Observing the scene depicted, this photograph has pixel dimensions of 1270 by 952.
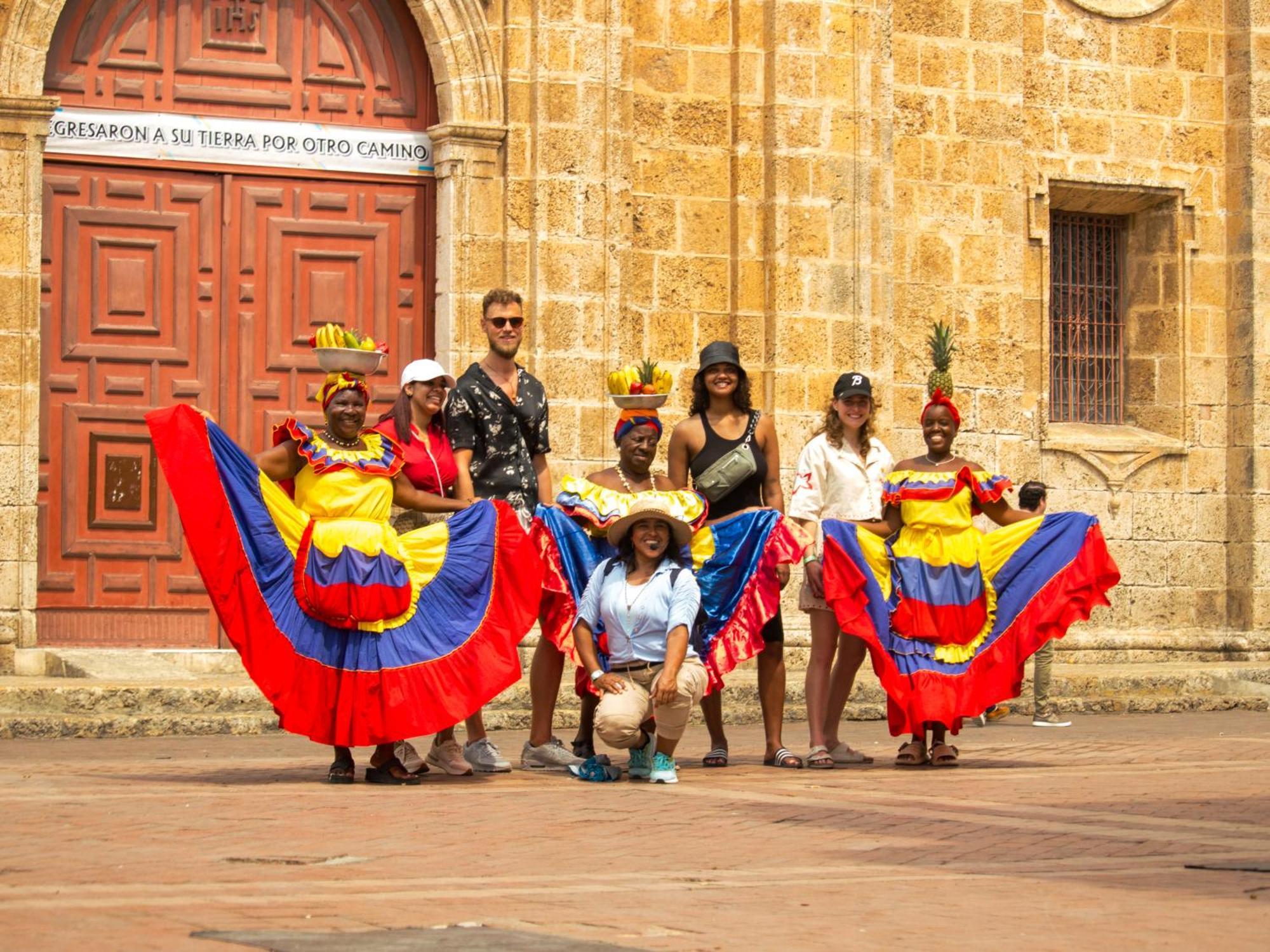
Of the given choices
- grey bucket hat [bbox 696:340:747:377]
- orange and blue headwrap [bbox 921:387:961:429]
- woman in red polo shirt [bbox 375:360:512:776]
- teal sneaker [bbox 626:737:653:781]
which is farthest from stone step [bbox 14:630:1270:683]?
teal sneaker [bbox 626:737:653:781]

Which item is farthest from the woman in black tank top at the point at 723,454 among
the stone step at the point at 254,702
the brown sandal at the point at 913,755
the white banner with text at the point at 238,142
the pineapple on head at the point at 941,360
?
the white banner with text at the point at 238,142

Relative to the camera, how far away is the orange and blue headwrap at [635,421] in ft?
36.3

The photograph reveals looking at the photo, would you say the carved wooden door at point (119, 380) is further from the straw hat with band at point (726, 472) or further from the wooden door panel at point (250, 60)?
the straw hat with band at point (726, 472)

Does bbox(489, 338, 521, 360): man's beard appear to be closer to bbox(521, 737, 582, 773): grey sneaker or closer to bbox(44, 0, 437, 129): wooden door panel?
bbox(521, 737, 582, 773): grey sneaker

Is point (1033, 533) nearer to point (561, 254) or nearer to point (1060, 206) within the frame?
point (561, 254)

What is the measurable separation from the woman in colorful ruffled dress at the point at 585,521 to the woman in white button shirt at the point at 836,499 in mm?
951

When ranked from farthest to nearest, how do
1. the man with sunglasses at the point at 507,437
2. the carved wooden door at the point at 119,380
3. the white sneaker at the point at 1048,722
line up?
the carved wooden door at the point at 119,380 < the white sneaker at the point at 1048,722 < the man with sunglasses at the point at 507,437

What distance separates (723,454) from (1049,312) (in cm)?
833

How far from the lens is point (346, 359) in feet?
34.0

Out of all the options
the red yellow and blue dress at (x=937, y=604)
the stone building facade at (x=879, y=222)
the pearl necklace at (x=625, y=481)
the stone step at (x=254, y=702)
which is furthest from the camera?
the stone building facade at (x=879, y=222)

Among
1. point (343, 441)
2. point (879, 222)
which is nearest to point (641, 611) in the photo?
point (343, 441)

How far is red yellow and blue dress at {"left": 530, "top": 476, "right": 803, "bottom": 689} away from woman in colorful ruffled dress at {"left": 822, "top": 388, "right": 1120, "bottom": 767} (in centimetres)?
34

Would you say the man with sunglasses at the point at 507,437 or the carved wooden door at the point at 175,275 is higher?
the carved wooden door at the point at 175,275

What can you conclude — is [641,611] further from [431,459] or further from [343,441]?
[343,441]
